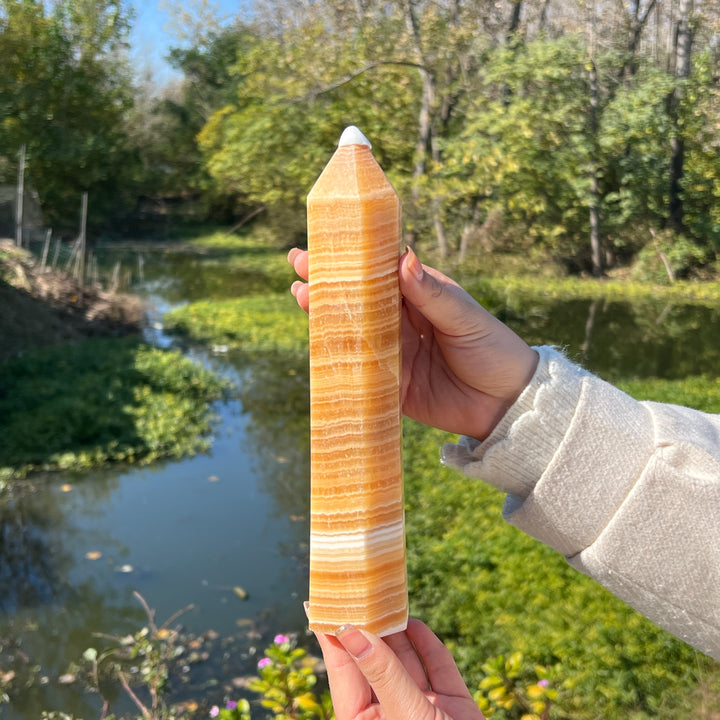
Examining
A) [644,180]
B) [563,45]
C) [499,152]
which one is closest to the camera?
[499,152]

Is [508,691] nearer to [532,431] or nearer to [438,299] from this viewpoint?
[532,431]

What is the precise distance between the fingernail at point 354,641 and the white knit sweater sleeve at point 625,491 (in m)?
0.45

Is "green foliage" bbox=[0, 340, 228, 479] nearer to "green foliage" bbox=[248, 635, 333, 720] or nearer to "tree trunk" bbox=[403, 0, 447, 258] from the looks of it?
"green foliage" bbox=[248, 635, 333, 720]

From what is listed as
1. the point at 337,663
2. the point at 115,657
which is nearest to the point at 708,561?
the point at 337,663

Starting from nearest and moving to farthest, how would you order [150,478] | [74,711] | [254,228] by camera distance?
[74,711], [150,478], [254,228]

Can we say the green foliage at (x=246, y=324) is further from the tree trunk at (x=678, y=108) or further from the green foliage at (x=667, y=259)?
the tree trunk at (x=678, y=108)

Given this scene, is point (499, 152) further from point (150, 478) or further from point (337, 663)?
point (337, 663)

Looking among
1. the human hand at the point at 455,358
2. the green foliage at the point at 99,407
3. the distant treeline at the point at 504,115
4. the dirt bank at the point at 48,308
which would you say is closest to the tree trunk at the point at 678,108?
the distant treeline at the point at 504,115

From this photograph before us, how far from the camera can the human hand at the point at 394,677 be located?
120 centimetres

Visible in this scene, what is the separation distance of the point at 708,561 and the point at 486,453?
0.44 metres

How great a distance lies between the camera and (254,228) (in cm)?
2947

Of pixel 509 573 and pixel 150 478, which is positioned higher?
pixel 509 573

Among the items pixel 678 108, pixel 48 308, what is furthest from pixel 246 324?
pixel 678 108

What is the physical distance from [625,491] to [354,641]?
22.5 inches
